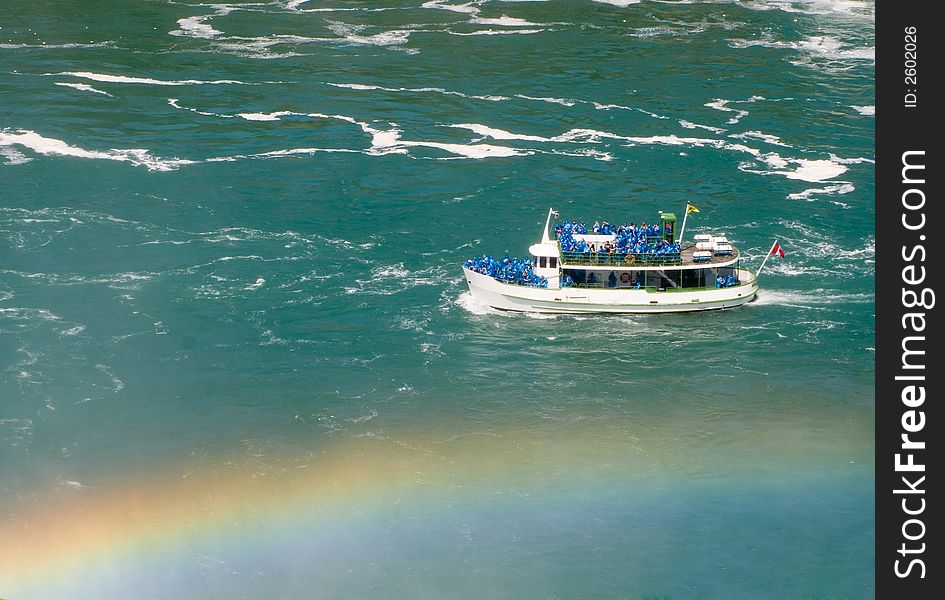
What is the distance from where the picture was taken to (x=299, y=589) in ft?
261

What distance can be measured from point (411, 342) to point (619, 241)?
21.6 m

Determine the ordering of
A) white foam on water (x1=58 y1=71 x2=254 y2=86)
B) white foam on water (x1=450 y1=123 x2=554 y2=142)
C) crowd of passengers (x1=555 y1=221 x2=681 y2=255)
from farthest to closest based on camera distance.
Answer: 1. white foam on water (x1=58 y1=71 x2=254 y2=86)
2. white foam on water (x1=450 y1=123 x2=554 y2=142)
3. crowd of passengers (x1=555 y1=221 x2=681 y2=255)

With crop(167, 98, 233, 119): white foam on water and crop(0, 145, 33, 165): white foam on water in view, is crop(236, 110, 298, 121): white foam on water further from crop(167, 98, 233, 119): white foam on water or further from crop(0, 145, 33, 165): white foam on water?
crop(0, 145, 33, 165): white foam on water

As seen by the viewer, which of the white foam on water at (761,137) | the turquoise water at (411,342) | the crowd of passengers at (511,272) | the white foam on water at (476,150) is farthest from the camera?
the white foam on water at (761,137)

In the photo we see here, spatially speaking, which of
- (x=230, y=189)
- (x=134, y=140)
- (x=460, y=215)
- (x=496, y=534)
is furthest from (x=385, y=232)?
(x=496, y=534)

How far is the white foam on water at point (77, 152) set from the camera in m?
147

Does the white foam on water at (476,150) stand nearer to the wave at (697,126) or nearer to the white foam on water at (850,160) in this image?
the wave at (697,126)

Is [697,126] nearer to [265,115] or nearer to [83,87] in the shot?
[265,115]

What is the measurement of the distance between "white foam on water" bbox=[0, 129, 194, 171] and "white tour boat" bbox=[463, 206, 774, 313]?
46.1m

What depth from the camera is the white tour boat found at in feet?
379

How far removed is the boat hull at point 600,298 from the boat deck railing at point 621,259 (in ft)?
8.46

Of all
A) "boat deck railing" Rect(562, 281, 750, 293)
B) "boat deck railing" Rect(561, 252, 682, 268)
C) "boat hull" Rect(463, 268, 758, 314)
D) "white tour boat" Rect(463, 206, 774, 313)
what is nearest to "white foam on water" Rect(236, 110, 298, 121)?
"white tour boat" Rect(463, 206, 774, 313)

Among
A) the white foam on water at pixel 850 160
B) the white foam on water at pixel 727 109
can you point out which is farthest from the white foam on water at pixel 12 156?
the white foam on water at pixel 850 160

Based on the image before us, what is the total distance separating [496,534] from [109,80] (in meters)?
110
